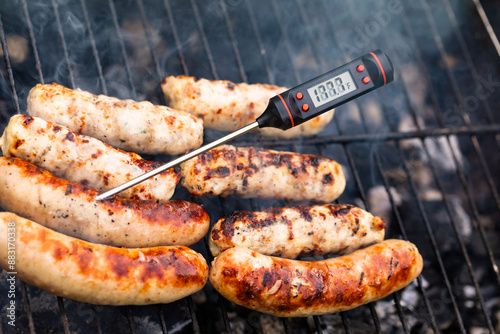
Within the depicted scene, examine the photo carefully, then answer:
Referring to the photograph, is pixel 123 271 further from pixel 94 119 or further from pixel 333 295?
pixel 333 295

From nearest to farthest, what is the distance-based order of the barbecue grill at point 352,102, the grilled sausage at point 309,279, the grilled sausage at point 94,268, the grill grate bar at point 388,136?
the grilled sausage at point 94,268
the grilled sausage at point 309,279
the barbecue grill at point 352,102
the grill grate bar at point 388,136

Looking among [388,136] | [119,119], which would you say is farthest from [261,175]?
[388,136]

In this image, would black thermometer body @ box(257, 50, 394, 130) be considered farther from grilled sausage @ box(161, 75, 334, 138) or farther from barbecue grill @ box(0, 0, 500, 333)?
barbecue grill @ box(0, 0, 500, 333)

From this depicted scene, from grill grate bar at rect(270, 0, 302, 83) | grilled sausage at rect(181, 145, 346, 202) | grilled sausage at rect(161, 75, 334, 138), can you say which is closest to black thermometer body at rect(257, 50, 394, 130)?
grilled sausage at rect(181, 145, 346, 202)

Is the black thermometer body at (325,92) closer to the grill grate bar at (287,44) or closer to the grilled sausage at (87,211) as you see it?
the grilled sausage at (87,211)

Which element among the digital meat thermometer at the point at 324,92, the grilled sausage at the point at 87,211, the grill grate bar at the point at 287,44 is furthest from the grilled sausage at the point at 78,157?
the grill grate bar at the point at 287,44

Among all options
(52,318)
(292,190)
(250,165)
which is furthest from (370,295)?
(52,318)
